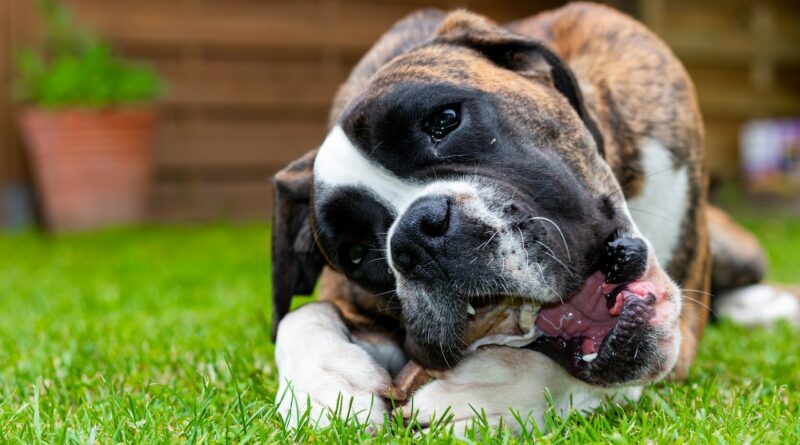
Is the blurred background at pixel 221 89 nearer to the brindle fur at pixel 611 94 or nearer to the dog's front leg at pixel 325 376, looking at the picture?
the brindle fur at pixel 611 94

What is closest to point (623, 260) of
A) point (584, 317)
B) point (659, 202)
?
point (584, 317)

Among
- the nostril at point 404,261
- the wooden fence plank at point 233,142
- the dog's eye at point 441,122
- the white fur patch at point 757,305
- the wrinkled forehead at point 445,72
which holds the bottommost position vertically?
the wooden fence plank at point 233,142

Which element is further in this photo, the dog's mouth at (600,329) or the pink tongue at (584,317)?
the pink tongue at (584,317)

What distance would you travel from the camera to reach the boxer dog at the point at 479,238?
2.02 meters

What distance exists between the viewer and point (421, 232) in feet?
6.55

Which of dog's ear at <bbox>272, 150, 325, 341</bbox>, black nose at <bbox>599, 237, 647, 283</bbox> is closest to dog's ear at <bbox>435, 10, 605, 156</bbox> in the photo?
black nose at <bbox>599, 237, 647, 283</bbox>

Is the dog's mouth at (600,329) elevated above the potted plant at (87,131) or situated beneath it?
elevated above

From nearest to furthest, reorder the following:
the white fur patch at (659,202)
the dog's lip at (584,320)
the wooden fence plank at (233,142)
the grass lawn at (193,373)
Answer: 1. the grass lawn at (193,373)
2. the dog's lip at (584,320)
3. the white fur patch at (659,202)
4. the wooden fence plank at (233,142)

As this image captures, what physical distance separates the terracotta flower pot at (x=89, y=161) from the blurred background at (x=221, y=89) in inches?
0.5

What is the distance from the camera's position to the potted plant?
724 centimetres

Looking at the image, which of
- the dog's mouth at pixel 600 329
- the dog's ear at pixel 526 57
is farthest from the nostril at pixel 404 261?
the dog's ear at pixel 526 57

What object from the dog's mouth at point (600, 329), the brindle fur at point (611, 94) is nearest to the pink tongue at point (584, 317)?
the dog's mouth at point (600, 329)

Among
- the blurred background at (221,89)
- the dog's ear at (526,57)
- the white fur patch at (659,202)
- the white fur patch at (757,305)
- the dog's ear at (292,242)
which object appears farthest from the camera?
the blurred background at (221,89)

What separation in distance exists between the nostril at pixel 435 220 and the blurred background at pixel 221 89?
5348 millimetres
